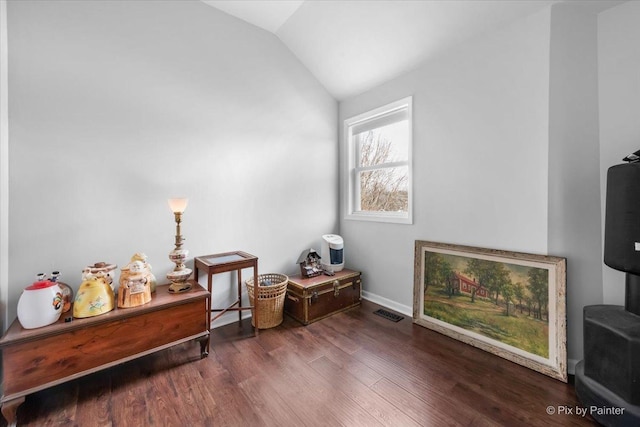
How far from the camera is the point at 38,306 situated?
147cm

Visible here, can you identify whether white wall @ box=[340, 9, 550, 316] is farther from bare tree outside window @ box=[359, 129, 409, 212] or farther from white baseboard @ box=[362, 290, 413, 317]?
bare tree outside window @ box=[359, 129, 409, 212]

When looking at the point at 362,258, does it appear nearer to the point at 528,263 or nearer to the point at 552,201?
the point at 528,263

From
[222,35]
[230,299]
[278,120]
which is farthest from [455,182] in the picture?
[222,35]

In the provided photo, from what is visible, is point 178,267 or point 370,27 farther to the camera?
point 370,27

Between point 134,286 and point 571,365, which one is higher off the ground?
point 134,286

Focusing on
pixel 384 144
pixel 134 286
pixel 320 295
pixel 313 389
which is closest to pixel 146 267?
pixel 134 286

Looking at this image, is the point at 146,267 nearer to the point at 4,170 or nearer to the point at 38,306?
the point at 38,306

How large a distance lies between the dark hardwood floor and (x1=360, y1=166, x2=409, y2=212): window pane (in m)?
1.39

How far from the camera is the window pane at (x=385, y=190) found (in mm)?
2888

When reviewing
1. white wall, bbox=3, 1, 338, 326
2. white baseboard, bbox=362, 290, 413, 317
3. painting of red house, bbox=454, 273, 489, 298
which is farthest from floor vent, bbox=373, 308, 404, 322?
white wall, bbox=3, 1, 338, 326

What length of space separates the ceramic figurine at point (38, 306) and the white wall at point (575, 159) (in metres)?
3.16

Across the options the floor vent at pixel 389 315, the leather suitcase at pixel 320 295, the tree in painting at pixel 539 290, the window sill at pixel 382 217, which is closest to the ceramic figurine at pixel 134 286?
the leather suitcase at pixel 320 295

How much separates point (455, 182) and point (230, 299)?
2.36m

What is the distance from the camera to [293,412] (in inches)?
59.3
